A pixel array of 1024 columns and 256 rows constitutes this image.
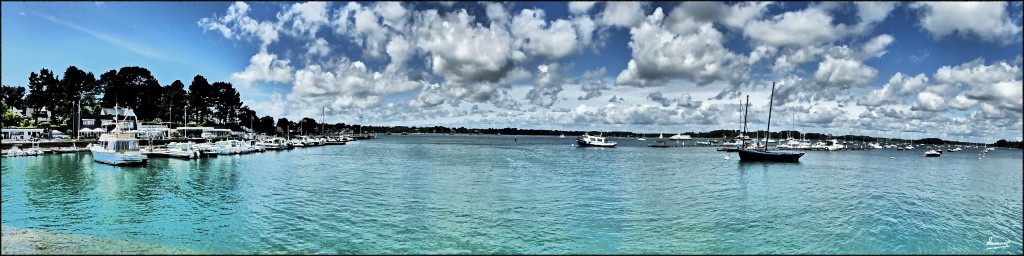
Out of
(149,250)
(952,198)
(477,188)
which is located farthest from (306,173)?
(952,198)

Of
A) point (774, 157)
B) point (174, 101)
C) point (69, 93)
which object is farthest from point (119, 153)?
point (774, 157)

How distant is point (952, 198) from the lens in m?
36.1

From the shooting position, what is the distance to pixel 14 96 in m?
106

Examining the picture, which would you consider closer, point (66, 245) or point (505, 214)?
point (66, 245)

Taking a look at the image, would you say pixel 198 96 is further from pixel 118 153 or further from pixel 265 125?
pixel 118 153

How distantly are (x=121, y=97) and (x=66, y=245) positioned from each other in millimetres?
112034

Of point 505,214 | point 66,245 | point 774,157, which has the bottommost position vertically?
point 505,214

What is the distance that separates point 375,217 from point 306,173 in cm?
2618

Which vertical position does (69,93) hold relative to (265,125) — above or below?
above

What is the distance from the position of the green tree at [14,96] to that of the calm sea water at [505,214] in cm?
8487

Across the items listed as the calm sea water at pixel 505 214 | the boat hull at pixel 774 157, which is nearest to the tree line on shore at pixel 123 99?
the calm sea water at pixel 505 214

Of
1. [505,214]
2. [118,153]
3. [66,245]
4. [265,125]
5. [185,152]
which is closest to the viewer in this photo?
[66,245]

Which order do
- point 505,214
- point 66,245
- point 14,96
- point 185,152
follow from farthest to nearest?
point 14,96, point 185,152, point 505,214, point 66,245

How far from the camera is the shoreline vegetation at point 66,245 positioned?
612 inches
